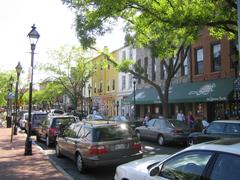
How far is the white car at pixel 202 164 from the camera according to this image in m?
4.37

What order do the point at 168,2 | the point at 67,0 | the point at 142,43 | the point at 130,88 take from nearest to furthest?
the point at 168,2
the point at 67,0
the point at 142,43
the point at 130,88

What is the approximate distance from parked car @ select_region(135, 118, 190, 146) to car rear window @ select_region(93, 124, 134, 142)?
25.3 ft

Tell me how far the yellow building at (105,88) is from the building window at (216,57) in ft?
68.1

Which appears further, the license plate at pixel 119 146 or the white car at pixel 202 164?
the license plate at pixel 119 146

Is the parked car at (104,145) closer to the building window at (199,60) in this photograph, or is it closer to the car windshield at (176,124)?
the car windshield at (176,124)

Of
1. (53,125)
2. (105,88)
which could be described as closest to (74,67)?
Result: (105,88)

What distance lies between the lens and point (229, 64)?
25219 mm

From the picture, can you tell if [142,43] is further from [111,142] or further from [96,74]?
[96,74]

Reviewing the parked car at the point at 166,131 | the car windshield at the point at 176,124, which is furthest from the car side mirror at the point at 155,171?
the car windshield at the point at 176,124

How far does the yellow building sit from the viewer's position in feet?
165

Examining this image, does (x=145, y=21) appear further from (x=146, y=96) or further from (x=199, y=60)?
(x=146, y=96)

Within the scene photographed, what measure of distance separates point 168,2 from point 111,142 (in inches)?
313

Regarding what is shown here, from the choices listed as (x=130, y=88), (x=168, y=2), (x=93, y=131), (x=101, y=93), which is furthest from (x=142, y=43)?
(x=101, y=93)

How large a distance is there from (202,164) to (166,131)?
14477 mm
